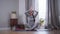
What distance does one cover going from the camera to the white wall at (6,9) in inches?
113

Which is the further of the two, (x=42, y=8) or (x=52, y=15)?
(x=42, y=8)

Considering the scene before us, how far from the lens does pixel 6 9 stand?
9.43 ft

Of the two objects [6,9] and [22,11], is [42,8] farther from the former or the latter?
[6,9]

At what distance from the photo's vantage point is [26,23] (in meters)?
2.86

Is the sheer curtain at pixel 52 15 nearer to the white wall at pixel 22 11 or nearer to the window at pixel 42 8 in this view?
the window at pixel 42 8

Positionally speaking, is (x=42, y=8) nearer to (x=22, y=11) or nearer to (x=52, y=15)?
(x=52, y=15)

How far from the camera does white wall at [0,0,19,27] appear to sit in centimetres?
287

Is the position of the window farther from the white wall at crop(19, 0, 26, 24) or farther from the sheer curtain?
the white wall at crop(19, 0, 26, 24)

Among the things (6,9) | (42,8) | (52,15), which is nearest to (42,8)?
(42,8)

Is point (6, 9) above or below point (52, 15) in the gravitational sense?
above

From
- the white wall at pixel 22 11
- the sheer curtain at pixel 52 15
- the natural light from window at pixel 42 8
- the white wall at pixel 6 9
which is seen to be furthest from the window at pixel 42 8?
the white wall at pixel 6 9

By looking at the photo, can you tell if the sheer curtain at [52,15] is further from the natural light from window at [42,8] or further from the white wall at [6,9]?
the white wall at [6,9]

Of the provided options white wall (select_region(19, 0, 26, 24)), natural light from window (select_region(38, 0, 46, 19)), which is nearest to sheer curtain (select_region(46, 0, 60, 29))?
natural light from window (select_region(38, 0, 46, 19))

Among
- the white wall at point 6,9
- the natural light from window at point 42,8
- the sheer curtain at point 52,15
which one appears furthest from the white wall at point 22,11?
the sheer curtain at point 52,15
